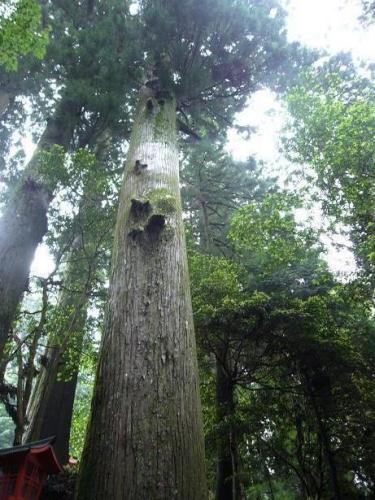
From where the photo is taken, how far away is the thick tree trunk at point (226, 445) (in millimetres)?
5398

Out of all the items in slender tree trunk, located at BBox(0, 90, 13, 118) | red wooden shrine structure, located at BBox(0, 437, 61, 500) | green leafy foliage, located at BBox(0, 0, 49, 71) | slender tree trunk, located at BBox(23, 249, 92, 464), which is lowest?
Answer: red wooden shrine structure, located at BBox(0, 437, 61, 500)

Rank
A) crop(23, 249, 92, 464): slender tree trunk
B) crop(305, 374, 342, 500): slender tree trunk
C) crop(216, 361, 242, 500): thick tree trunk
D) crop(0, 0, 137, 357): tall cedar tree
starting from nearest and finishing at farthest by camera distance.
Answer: crop(0, 0, 137, 357): tall cedar tree, crop(216, 361, 242, 500): thick tree trunk, crop(305, 374, 342, 500): slender tree trunk, crop(23, 249, 92, 464): slender tree trunk

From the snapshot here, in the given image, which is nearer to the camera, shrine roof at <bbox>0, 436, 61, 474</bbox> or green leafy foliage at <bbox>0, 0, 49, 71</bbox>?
green leafy foliage at <bbox>0, 0, 49, 71</bbox>

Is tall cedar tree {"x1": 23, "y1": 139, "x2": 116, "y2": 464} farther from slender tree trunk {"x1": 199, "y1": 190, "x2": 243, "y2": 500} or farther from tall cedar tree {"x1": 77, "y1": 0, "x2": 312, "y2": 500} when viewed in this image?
slender tree trunk {"x1": 199, "y1": 190, "x2": 243, "y2": 500}

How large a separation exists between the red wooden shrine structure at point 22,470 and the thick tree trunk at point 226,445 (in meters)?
2.72

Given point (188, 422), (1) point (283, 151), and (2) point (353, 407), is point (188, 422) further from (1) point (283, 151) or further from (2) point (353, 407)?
(1) point (283, 151)

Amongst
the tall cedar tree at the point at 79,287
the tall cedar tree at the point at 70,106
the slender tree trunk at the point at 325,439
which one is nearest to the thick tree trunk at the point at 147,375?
the tall cedar tree at the point at 70,106

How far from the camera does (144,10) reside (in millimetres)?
6215

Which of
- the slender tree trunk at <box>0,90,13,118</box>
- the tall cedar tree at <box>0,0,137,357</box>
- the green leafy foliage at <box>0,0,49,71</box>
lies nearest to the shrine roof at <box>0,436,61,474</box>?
the tall cedar tree at <box>0,0,137,357</box>

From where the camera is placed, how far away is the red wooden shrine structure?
493 centimetres

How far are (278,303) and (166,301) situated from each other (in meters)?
3.95

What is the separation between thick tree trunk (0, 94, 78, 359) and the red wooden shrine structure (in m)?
1.64

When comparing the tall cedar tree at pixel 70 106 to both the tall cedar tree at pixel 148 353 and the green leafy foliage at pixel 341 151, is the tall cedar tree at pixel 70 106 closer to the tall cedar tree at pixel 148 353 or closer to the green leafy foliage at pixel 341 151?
the tall cedar tree at pixel 148 353

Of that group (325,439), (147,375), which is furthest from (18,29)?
(325,439)
